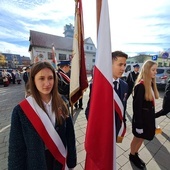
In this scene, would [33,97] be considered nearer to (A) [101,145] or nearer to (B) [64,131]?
(B) [64,131]

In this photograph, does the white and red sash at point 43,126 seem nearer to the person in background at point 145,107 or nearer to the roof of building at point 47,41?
the person in background at point 145,107

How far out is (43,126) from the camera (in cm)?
138

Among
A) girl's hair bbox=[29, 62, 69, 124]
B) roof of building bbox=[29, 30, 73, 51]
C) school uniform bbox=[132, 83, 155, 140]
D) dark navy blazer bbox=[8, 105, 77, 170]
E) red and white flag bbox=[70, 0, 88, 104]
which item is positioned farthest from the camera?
roof of building bbox=[29, 30, 73, 51]

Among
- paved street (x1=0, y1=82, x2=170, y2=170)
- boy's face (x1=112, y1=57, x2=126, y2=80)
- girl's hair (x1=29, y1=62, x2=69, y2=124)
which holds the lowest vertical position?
paved street (x1=0, y1=82, x2=170, y2=170)

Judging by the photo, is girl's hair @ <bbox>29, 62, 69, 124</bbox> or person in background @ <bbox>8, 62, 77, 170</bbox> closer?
person in background @ <bbox>8, 62, 77, 170</bbox>

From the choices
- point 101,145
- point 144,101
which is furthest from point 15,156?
point 144,101

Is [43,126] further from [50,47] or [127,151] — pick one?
[50,47]

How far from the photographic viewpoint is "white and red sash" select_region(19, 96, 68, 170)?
1.36 metres

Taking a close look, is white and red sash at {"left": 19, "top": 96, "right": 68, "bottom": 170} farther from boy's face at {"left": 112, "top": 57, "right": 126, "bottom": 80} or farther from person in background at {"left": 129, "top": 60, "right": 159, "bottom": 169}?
person in background at {"left": 129, "top": 60, "right": 159, "bottom": 169}

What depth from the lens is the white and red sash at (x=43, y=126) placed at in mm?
1358

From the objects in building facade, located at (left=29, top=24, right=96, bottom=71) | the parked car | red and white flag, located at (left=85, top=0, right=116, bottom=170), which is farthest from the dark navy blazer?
building facade, located at (left=29, top=24, right=96, bottom=71)

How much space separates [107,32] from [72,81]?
4.80 ft

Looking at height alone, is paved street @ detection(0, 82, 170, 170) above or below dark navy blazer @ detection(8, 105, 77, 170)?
below

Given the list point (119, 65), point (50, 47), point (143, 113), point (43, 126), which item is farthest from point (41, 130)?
point (50, 47)
